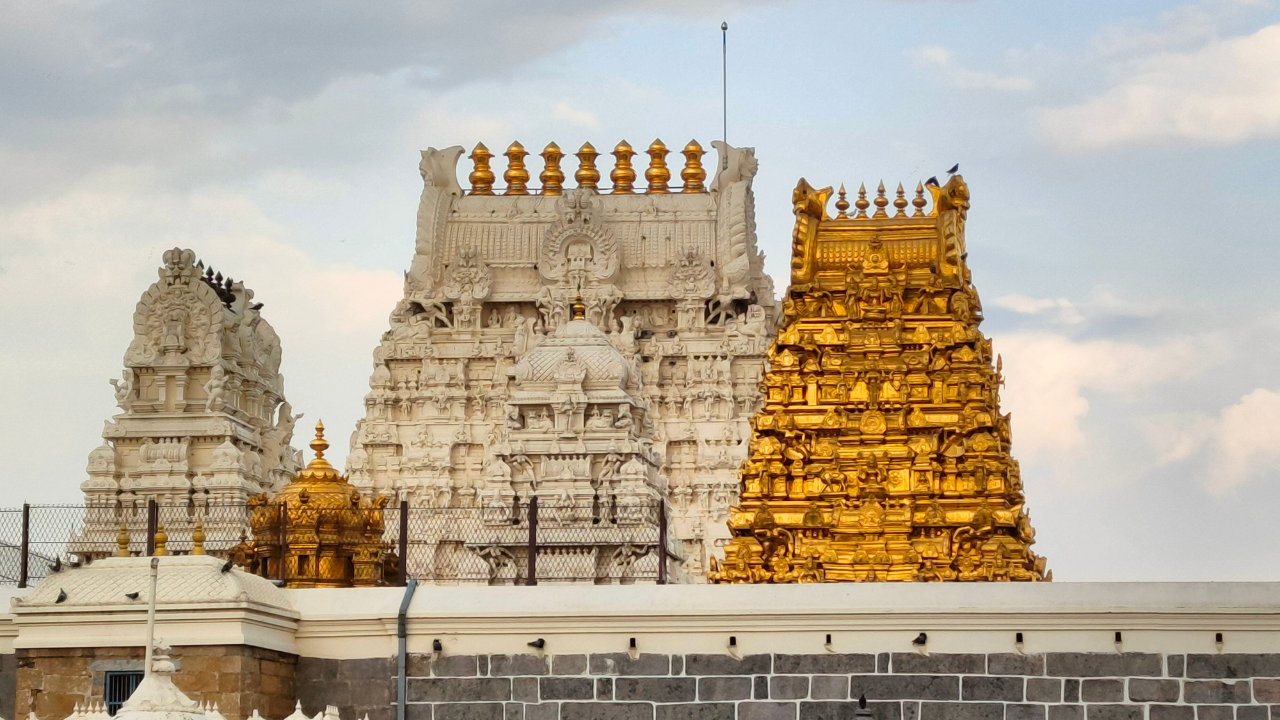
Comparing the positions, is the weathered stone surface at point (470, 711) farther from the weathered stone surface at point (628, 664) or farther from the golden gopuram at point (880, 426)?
the golden gopuram at point (880, 426)

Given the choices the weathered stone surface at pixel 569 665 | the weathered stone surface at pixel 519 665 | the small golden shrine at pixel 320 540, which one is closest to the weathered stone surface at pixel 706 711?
the weathered stone surface at pixel 569 665

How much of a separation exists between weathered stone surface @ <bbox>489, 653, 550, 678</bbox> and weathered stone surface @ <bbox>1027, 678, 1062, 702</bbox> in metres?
4.95

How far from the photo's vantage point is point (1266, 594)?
28.4m

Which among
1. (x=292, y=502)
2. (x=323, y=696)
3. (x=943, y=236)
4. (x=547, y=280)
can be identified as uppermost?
(x=547, y=280)

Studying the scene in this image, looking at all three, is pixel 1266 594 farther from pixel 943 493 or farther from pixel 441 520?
pixel 441 520

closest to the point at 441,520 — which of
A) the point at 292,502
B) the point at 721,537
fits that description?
the point at 721,537

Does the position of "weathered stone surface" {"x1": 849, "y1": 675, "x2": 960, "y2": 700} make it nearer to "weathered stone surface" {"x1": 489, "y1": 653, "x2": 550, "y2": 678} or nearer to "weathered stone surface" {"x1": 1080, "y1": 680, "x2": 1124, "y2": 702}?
"weathered stone surface" {"x1": 1080, "y1": 680, "x2": 1124, "y2": 702}

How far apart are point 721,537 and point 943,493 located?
2870 centimetres

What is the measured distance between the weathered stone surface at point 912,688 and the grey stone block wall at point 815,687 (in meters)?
0.01

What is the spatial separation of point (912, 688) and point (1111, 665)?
2011mm

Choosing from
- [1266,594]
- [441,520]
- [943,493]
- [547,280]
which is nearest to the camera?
[1266,594]

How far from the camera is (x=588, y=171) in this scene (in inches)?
2972

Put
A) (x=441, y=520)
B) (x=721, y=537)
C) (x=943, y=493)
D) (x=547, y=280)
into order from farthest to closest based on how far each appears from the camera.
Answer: (x=547, y=280)
(x=721, y=537)
(x=441, y=520)
(x=943, y=493)

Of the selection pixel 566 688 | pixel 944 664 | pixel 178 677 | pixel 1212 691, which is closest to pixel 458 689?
pixel 566 688
